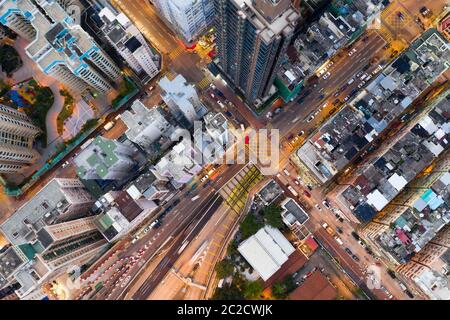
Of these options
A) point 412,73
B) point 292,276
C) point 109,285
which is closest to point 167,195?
point 109,285

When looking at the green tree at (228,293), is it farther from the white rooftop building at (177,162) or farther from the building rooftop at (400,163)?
the building rooftop at (400,163)

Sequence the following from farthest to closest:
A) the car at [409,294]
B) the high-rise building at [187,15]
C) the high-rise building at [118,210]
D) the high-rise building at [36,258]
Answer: the car at [409,294], the high-rise building at [187,15], the high-rise building at [118,210], the high-rise building at [36,258]

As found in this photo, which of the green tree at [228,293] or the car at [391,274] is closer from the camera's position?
the green tree at [228,293]

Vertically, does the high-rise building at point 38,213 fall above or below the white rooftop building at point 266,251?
above

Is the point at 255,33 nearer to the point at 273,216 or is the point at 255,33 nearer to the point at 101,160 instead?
the point at 101,160

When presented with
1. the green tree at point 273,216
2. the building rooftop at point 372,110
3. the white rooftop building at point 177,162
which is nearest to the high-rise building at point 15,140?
the white rooftop building at point 177,162

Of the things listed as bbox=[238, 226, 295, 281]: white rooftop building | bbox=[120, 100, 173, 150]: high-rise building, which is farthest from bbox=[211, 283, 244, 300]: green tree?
bbox=[120, 100, 173, 150]: high-rise building
